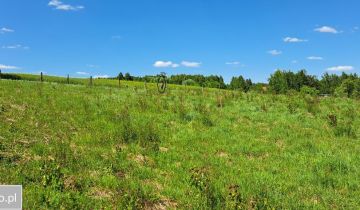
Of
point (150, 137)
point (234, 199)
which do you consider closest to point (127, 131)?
point (150, 137)

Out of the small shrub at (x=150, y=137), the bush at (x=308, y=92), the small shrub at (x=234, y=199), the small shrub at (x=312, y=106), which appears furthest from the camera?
the bush at (x=308, y=92)

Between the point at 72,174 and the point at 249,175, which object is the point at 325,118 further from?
the point at 72,174

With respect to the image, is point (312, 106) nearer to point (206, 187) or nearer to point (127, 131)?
point (127, 131)

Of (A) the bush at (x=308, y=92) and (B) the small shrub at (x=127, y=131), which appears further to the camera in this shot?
(A) the bush at (x=308, y=92)

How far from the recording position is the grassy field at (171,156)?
32.1ft

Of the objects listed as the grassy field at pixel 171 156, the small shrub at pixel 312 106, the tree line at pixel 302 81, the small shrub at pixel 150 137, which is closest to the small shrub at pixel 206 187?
the grassy field at pixel 171 156

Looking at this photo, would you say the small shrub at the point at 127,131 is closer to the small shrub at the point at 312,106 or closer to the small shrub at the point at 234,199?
the small shrub at the point at 234,199

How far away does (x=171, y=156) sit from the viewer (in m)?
13.2

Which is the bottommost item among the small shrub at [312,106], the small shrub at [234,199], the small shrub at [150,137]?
the small shrub at [234,199]

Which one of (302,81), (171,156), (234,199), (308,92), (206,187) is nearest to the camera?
(234,199)

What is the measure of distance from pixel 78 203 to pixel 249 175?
17.0ft

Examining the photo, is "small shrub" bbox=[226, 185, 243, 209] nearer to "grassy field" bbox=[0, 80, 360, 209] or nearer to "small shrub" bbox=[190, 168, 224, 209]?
"grassy field" bbox=[0, 80, 360, 209]

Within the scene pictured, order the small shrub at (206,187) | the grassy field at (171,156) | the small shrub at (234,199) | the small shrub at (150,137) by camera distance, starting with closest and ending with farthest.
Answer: the small shrub at (234,199) < the small shrub at (206,187) < the grassy field at (171,156) < the small shrub at (150,137)

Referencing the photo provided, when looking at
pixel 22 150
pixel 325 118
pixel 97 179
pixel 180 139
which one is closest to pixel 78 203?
pixel 97 179
